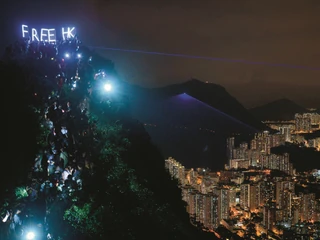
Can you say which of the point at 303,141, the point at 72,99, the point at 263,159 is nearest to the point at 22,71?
the point at 72,99

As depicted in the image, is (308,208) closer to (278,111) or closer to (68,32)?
(68,32)

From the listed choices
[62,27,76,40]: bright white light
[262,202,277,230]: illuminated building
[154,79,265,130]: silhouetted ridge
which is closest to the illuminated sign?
[62,27,76,40]: bright white light

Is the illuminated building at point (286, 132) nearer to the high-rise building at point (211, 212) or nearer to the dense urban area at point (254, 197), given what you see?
the dense urban area at point (254, 197)

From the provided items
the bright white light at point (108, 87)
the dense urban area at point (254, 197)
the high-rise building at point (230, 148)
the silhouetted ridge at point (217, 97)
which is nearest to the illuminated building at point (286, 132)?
the silhouetted ridge at point (217, 97)

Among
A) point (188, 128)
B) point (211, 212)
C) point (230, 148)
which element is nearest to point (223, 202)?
point (211, 212)

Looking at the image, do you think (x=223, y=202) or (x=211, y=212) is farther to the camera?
(x=223, y=202)

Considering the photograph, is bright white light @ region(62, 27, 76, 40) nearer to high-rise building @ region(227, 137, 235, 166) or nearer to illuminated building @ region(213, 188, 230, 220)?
illuminated building @ region(213, 188, 230, 220)

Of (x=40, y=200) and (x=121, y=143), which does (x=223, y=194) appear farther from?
(x=40, y=200)
